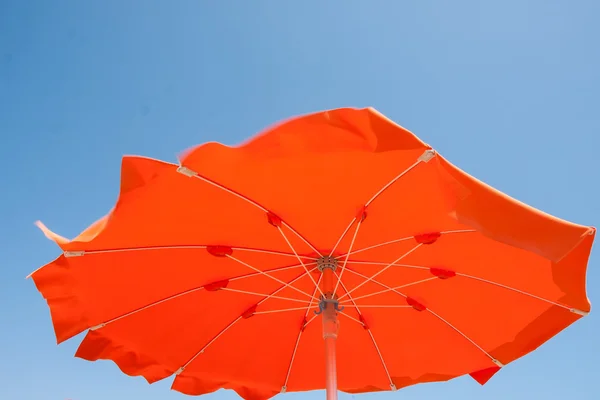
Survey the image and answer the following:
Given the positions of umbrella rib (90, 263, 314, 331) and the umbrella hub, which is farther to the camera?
the umbrella hub

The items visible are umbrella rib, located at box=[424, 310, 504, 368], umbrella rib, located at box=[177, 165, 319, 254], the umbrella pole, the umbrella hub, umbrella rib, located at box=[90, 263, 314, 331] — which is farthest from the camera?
umbrella rib, located at box=[424, 310, 504, 368]

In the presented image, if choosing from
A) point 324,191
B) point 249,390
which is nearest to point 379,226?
point 324,191

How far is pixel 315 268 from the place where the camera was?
3918 mm

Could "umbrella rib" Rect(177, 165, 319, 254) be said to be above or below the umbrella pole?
above

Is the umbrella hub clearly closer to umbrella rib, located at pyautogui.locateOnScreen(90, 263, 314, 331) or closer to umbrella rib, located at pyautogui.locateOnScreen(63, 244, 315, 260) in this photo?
umbrella rib, located at pyautogui.locateOnScreen(63, 244, 315, 260)

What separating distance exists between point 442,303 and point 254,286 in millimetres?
1491

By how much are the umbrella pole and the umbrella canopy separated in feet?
0.05

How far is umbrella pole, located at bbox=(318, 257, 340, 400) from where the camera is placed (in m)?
3.50

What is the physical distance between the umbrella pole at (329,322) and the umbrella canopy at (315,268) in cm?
1

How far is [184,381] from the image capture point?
4406 mm

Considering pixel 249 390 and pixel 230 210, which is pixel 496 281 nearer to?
pixel 230 210

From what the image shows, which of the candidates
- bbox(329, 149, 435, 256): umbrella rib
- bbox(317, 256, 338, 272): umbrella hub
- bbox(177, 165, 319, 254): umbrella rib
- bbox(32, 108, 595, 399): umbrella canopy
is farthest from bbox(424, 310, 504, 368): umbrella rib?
bbox(177, 165, 319, 254): umbrella rib

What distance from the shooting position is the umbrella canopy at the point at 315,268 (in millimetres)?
2592

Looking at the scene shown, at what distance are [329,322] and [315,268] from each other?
448 mm
